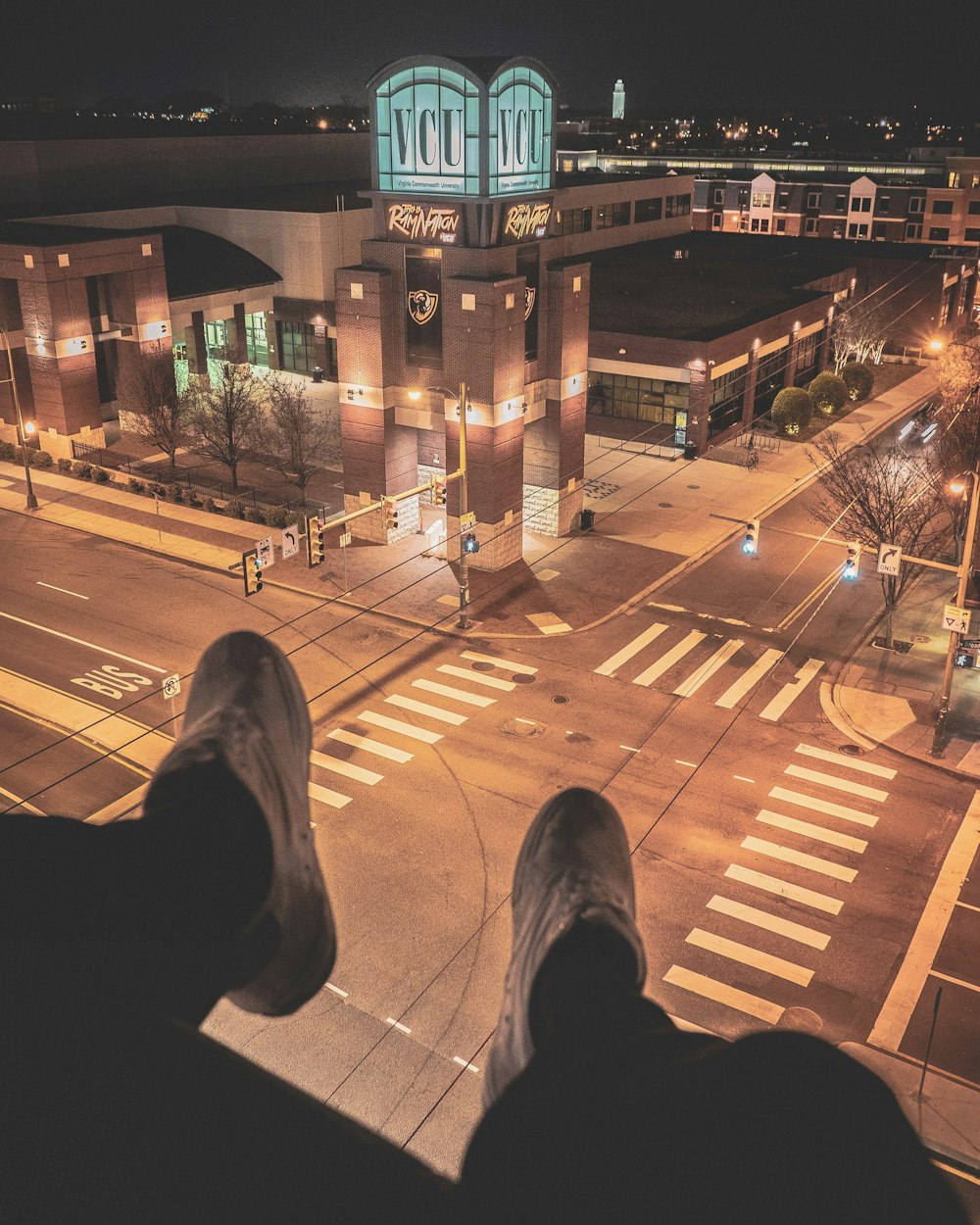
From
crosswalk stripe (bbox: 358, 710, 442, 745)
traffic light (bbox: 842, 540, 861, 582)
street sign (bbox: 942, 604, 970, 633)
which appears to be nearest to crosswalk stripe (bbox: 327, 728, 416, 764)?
crosswalk stripe (bbox: 358, 710, 442, 745)

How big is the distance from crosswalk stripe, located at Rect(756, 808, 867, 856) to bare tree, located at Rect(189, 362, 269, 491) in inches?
1180

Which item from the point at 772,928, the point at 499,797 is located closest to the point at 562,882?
the point at 772,928

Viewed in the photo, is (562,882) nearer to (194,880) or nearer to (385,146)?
(194,880)

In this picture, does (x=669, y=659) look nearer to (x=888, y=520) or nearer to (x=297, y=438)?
(x=888, y=520)

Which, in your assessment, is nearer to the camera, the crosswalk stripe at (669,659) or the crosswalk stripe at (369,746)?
the crosswalk stripe at (369,746)

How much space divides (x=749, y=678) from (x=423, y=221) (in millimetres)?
20334

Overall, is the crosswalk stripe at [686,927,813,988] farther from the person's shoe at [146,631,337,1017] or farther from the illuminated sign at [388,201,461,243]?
the illuminated sign at [388,201,461,243]

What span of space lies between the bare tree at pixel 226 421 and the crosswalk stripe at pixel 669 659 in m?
22.7

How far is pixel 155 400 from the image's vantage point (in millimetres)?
49062

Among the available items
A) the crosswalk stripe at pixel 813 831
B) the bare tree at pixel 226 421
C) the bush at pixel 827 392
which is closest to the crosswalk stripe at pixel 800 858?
the crosswalk stripe at pixel 813 831

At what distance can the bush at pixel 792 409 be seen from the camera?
56031 mm

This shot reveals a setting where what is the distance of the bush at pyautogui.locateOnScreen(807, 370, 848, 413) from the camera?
2355 inches

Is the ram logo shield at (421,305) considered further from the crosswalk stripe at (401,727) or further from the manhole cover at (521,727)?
the manhole cover at (521,727)

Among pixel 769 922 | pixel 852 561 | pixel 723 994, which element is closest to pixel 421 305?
pixel 852 561
